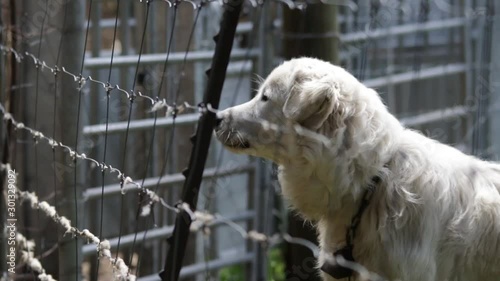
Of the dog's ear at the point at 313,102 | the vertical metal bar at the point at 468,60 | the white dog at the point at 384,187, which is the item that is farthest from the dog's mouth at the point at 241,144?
the vertical metal bar at the point at 468,60

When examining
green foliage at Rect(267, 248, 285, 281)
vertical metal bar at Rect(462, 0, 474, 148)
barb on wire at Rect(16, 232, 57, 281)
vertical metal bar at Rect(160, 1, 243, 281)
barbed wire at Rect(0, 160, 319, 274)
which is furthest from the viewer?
vertical metal bar at Rect(462, 0, 474, 148)

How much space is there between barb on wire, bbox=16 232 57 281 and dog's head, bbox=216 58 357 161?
1.01 m

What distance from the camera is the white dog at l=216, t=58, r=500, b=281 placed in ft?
12.5

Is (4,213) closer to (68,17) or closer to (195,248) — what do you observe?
(68,17)

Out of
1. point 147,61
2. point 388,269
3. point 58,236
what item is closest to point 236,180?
point 147,61

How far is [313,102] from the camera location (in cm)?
383

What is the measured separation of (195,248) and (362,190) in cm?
290

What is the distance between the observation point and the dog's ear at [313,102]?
3824mm

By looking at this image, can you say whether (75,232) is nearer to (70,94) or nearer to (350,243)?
(70,94)

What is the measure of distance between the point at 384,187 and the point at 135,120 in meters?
2.65

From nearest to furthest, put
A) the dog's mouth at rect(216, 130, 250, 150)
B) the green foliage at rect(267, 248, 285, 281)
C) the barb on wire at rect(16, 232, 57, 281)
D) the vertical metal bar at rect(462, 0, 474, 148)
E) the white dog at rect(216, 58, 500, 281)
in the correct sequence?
the white dog at rect(216, 58, 500, 281) → the dog's mouth at rect(216, 130, 250, 150) → the barb on wire at rect(16, 232, 57, 281) → the green foliage at rect(267, 248, 285, 281) → the vertical metal bar at rect(462, 0, 474, 148)

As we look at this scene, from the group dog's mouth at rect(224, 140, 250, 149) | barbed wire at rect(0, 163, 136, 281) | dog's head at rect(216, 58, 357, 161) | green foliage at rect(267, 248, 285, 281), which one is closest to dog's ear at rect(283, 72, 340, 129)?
dog's head at rect(216, 58, 357, 161)

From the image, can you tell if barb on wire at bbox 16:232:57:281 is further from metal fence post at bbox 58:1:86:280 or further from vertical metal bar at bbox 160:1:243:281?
vertical metal bar at bbox 160:1:243:281

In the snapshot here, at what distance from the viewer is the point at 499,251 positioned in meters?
3.84
